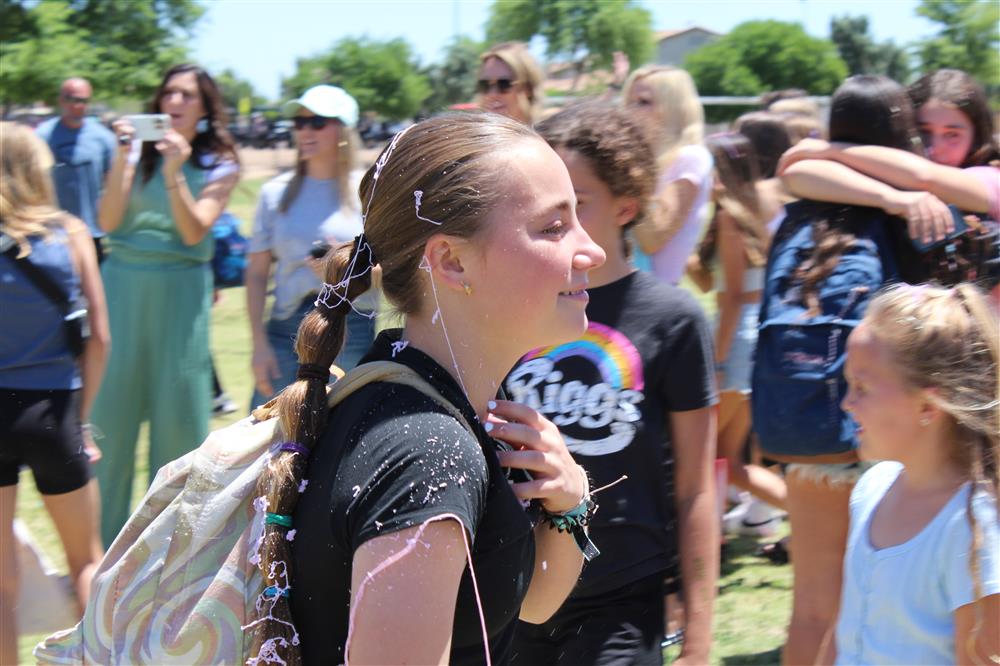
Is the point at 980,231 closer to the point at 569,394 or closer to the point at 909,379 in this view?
the point at 909,379

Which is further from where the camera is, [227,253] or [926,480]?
[227,253]

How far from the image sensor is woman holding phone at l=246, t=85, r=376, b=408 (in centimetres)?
439

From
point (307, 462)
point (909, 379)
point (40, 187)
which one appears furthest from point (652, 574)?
point (40, 187)

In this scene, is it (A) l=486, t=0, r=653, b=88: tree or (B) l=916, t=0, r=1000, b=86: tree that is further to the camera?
(A) l=486, t=0, r=653, b=88: tree

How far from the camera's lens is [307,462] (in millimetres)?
1405

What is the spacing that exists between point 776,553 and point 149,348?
3.01 m

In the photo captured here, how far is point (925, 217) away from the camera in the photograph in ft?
9.27

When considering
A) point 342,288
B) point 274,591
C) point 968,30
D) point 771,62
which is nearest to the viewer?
point 274,591

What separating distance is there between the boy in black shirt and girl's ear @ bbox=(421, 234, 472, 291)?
3.26 ft

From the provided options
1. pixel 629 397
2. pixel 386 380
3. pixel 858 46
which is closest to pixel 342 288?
pixel 386 380

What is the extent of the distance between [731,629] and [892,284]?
6.48 feet

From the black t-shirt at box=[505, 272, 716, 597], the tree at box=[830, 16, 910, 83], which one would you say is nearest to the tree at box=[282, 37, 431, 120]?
the tree at box=[830, 16, 910, 83]

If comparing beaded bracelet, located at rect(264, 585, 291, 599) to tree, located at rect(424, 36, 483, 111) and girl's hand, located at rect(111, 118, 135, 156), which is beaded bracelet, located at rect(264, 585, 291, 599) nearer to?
girl's hand, located at rect(111, 118, 135, 156)

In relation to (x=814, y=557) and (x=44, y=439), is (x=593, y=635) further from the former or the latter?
(x=44, y=439)
